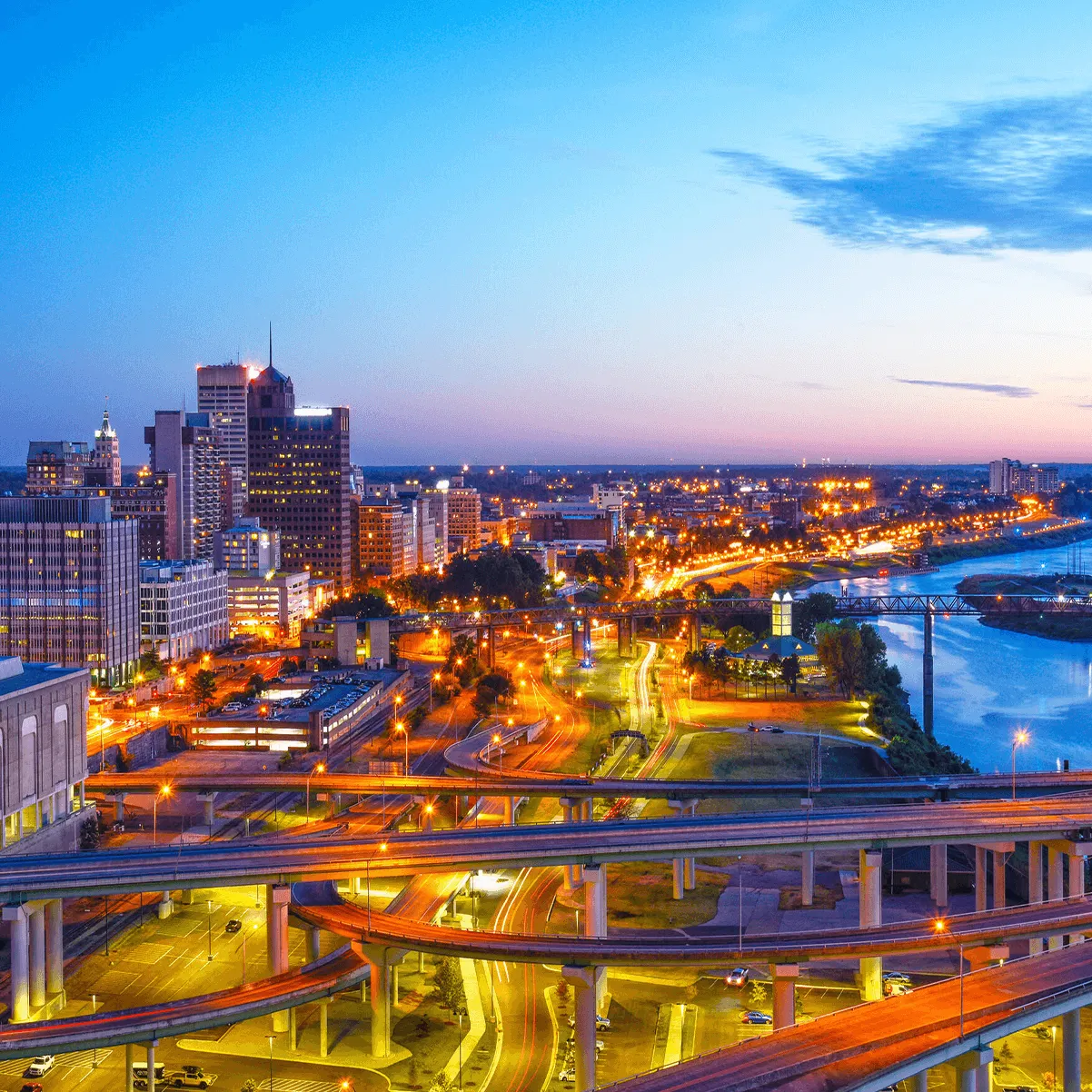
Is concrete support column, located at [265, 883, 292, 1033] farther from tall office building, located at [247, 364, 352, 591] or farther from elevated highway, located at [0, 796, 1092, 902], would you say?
tall office building, located at [247, 364, 352, 591]

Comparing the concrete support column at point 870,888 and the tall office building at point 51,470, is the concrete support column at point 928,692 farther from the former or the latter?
the tall office building at point 51,470

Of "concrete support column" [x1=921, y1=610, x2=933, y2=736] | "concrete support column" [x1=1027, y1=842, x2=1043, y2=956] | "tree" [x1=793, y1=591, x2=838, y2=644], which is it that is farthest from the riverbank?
"concrete support column" [x1=1027, y1=842, x2=1043, y2=956]

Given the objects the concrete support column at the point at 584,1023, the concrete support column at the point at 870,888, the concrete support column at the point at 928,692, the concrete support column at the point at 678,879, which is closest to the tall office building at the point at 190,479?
the concrete support column at the point at 928,692

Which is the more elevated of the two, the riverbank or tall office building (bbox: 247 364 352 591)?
tall office building (bbox: 247 364 352 591)

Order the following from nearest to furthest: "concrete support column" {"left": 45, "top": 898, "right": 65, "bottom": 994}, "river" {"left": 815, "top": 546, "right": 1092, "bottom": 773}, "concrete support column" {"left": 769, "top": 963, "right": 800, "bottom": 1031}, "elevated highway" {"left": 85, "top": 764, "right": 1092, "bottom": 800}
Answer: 1. "concrete support column" {"left": 769, "top": 963, "right": 800, "bottom": 1031}
2. "concrete support column" {"left": 45, "top": 898, "right": 65, "bottom": 994}
3. "elevated highway" {"left": 85, "top": 764, "right": 1092, "bottom": 800}
4. "river" {"left": 815, "top": 546, "right": 1092, "bottom": 773}

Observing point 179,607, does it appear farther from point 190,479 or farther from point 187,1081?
point 187,1081

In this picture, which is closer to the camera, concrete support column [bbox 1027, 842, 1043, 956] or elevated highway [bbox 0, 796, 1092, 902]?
elevated highway [bbox 0, 796, 1092, 902]

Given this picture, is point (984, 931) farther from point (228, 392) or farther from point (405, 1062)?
point (228, 392)
